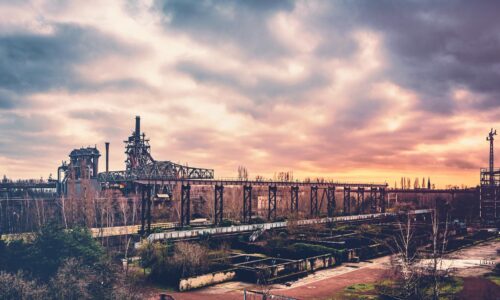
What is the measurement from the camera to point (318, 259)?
36.3 metres

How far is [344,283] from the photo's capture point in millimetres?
31219

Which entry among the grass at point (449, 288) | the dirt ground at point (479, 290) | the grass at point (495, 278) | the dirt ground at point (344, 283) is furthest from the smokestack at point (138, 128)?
the grass at point (495, 278)

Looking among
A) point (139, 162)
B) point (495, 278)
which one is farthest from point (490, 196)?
point (139, 162)

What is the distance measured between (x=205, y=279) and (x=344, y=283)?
11.1 meters

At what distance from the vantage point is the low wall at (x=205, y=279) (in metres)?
29.5

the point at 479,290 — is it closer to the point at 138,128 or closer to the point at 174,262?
the point at 174,262

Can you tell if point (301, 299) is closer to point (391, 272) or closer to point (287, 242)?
point (391, 272)

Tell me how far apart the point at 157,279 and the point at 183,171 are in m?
63.5

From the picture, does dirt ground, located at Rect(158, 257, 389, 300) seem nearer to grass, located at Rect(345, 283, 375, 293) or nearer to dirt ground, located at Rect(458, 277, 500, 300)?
grass, located at Rect(345, 283, 375, 293)

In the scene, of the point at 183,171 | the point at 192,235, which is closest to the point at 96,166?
the point at 183,171

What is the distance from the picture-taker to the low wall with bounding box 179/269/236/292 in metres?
29.5

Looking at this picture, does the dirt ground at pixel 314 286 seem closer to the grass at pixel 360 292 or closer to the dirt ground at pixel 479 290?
the grass at pixel 360 292

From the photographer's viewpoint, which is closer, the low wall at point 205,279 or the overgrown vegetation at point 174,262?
the low wall at point 205,279

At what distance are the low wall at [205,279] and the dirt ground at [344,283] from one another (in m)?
0.58
